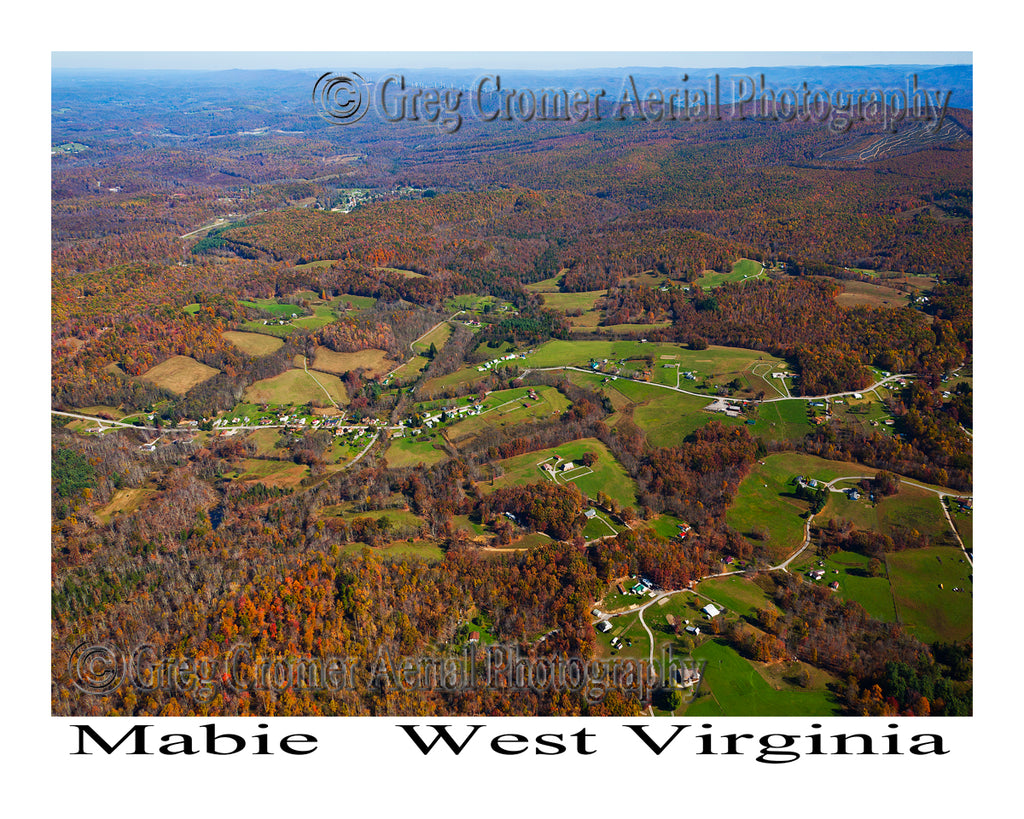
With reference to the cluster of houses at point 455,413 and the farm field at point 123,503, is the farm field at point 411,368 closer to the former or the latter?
the cluster of houses at point 455,413

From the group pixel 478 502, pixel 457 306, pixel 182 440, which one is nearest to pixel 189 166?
pixel 457 306

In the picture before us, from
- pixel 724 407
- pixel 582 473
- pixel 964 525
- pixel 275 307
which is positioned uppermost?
pixel 275 307

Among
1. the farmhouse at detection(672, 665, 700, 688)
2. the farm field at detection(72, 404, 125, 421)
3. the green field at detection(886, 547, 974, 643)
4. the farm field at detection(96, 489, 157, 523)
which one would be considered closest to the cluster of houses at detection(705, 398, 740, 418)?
the green field at detection(886, 547, 974, 643)

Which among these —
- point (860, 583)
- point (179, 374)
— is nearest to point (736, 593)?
point (860, 583)

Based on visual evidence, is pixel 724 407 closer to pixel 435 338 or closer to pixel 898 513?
pixel 898 513

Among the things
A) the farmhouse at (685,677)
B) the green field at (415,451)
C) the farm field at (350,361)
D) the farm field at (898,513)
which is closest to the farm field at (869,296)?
the farm field at (898,513)

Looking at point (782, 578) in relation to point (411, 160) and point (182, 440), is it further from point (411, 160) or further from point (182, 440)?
point (411, 160)
